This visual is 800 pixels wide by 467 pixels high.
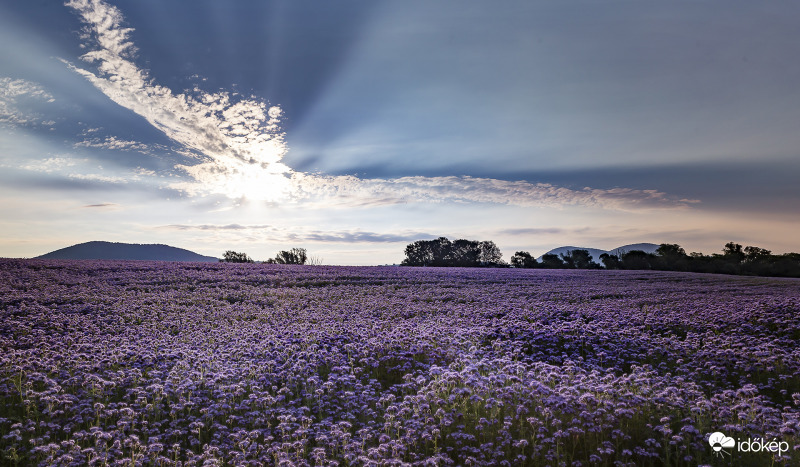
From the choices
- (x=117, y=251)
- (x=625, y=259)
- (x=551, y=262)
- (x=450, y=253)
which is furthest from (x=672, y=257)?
(x=117, y=251)

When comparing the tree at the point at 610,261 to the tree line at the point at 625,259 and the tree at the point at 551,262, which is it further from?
the tree at the point at 551,262

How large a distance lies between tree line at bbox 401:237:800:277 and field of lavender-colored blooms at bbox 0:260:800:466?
4427cm

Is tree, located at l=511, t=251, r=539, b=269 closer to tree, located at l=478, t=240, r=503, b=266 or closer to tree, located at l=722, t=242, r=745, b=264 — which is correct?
tree, located at l=478, t=240, r=503, b=266

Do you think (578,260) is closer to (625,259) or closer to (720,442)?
(625,259)

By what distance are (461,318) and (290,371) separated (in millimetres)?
8066

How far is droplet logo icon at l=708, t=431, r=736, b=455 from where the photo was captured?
20.2 feet

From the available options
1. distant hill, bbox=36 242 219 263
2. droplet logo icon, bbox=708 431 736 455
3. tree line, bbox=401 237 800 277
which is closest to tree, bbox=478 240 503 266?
tree line, bbox=401 237 800 277

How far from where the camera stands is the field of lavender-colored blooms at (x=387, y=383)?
20.8ft

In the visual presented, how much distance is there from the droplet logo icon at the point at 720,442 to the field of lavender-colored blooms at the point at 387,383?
0.13 m

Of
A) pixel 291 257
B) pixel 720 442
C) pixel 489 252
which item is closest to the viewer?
pixel 720 442

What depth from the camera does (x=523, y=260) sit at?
235ft

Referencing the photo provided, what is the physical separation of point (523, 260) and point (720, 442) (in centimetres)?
6736

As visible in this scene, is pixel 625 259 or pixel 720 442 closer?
pixel 720 442

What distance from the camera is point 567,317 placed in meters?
16.3
